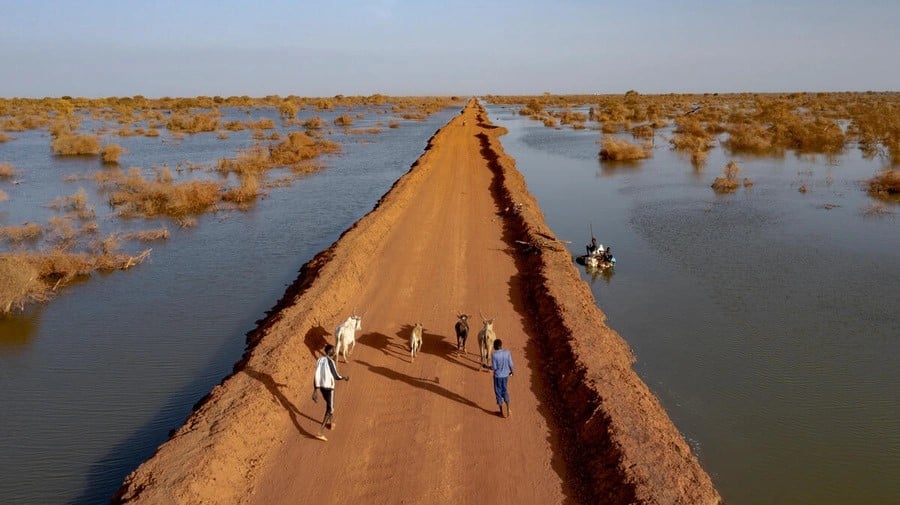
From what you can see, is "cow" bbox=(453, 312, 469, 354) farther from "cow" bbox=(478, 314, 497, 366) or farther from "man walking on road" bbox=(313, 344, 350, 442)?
"man walking on road" bbox=(313, 344, 350, 442)

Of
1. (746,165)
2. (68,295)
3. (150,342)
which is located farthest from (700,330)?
(746,165)

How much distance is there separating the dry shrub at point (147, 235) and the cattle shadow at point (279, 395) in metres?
16.2

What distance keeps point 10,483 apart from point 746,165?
44.4 metres

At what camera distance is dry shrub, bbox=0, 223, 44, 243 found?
75.1ft

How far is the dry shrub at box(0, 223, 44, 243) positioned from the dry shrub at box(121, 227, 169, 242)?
332 cm

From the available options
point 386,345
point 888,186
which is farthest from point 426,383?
point 888,186

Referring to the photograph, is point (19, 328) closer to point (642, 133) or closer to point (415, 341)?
point (415, 341)

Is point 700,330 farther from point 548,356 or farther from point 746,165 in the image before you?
point 746,165

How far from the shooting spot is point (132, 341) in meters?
14.3

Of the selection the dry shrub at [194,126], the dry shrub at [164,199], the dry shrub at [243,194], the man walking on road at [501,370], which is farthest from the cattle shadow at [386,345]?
the dry shrub at [194,126]

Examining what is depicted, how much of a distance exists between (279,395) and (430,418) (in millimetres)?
2699

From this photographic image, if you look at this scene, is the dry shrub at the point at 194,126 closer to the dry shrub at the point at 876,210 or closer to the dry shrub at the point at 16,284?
the dry shrub at the point at 16,284

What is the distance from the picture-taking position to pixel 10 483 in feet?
30.3

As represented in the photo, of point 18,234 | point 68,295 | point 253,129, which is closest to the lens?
point 68,295
